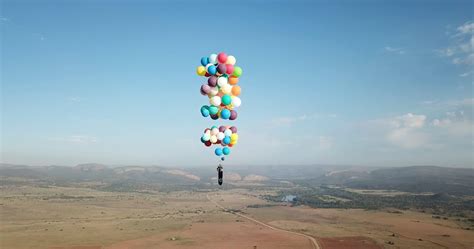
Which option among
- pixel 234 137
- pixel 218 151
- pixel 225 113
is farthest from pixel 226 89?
pixel 218 151

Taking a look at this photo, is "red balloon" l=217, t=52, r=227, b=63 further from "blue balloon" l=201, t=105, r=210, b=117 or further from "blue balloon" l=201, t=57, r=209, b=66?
"blue balloon" l=201, t=105, r=210, b=117

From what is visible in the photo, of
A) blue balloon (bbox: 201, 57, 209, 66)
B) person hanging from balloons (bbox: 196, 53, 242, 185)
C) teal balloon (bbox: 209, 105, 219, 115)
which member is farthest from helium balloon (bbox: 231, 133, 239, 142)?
blue balloon (bbox: 201, 57, 209, 66)

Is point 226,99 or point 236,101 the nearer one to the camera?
point 226,99

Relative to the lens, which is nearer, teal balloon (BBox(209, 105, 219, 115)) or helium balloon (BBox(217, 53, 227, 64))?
helium balloon (BBox(217, 53, 227, 64))

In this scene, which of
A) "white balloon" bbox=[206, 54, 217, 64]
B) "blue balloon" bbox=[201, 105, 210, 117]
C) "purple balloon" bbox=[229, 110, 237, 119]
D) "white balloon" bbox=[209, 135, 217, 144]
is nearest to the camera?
"white balloon" bbox=[206, 54, 217, 64]

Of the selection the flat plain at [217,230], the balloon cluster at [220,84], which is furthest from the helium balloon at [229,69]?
the flat plain at [217,230]

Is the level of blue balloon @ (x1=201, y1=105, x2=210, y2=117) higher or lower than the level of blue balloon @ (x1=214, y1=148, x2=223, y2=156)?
higher

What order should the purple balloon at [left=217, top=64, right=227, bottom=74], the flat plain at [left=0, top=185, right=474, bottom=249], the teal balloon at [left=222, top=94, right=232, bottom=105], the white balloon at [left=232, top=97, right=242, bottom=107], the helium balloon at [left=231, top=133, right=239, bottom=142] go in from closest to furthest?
the purple balloon at [left=217, top=64, right=227, bottom=74] < the teal balloon at [left=222, top=94, right=232, bottom=105] < the white balloon at [left=232, top=97, right=242, bottom=107] < the helium balloon at [left=231, top=133, right=239, bottom=142] < the flat plain at [left=0, top=185, right=474, bottom=249]

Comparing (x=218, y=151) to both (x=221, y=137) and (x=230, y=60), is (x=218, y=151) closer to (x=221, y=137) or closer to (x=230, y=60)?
(x=221, y=137)
